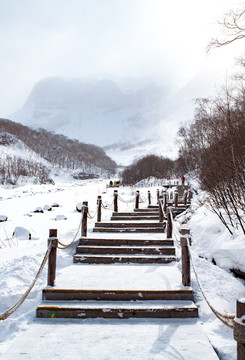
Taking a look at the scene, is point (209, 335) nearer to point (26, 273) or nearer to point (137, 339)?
point (137, 339)

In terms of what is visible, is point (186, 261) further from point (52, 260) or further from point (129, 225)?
point (129, 225)

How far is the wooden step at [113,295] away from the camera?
15.6 feet

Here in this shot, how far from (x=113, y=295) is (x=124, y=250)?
205 cm

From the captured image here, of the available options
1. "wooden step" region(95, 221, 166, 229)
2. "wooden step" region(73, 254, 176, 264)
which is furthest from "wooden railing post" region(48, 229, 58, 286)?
"wooden step" region(95, 221, 166, 229)

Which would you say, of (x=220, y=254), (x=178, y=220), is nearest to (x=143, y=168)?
Result: (x=178, y=220)

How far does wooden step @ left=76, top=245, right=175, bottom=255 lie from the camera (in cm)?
669

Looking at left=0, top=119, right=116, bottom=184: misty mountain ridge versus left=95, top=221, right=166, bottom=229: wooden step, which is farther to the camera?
left=0, top=119, right=116, bottom=184: misty mountain ridge

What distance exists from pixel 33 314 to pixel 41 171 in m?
77.9

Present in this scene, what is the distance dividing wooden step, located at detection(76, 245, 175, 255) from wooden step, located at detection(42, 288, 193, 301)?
6.37 ft

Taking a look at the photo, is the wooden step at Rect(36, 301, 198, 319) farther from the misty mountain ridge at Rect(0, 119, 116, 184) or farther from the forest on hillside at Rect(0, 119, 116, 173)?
the forest on hillside at Rect(0, 119, 116, 173)

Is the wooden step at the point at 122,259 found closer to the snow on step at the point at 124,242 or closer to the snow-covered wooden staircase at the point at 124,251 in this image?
the snow-covered wooden staircase at the point at 124,251

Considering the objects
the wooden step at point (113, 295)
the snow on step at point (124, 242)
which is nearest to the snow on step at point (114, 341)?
the wooden step at point (113, 295)

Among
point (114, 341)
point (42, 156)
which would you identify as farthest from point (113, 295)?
point (42, 156)

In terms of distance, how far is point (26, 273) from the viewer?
5410 mm
